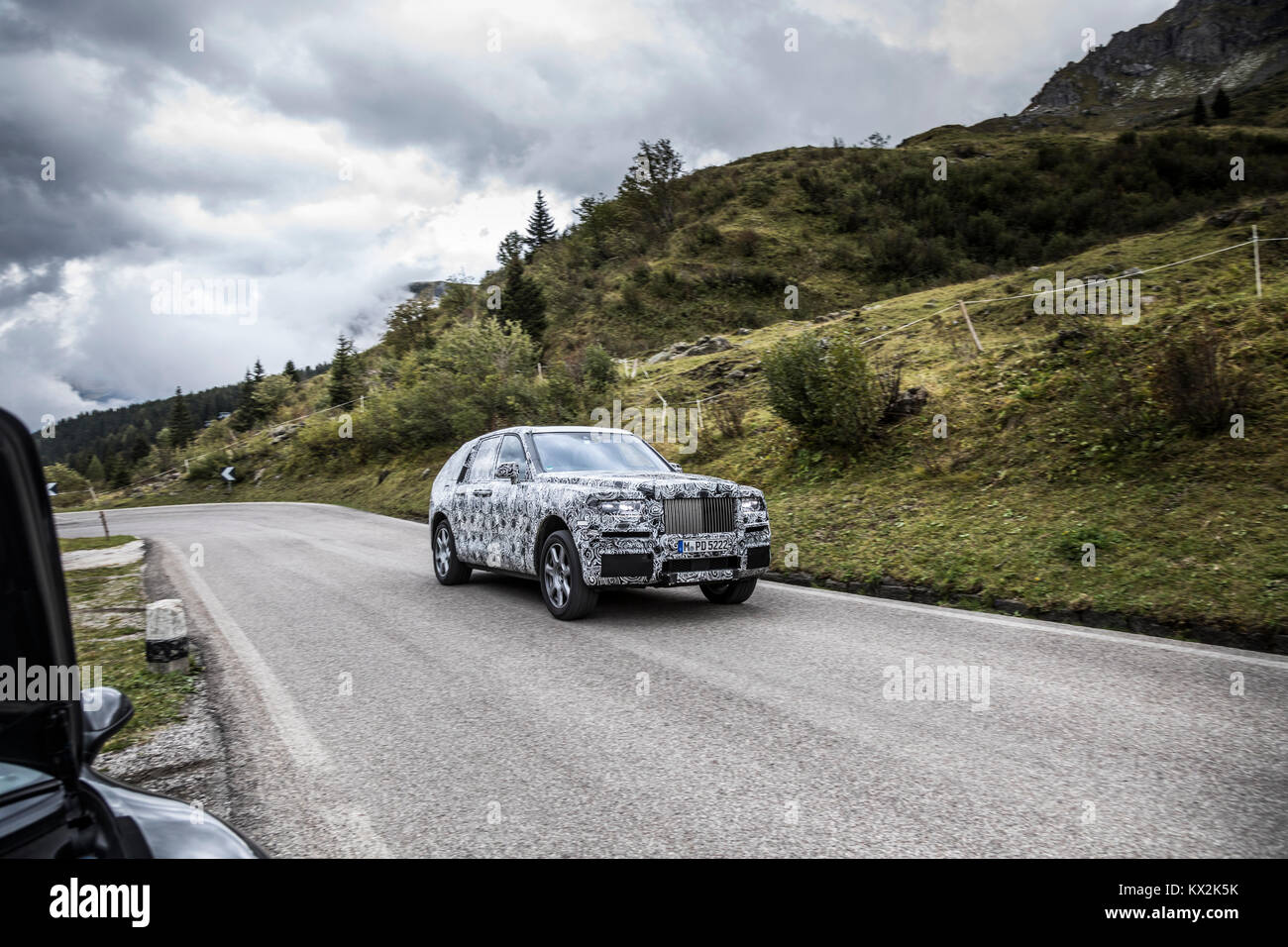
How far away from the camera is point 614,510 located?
24.8 feet

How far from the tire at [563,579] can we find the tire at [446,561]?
2.33 m

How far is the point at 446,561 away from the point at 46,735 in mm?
9211

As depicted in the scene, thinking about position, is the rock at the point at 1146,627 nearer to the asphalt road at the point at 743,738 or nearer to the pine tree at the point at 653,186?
the asphalt road at the point at 743,738

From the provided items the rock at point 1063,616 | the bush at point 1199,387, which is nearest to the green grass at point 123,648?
the rock at point 1063,616

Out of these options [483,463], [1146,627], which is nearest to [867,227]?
[483,463]

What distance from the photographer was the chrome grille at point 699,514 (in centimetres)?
773

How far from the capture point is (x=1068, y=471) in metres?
10.2

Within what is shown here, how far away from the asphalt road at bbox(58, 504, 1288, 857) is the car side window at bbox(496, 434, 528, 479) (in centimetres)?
175

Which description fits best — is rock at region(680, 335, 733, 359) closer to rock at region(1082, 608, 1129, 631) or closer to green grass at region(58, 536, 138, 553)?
green grass at region(58, 536, 138, 553)

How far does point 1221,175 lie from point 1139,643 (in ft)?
137

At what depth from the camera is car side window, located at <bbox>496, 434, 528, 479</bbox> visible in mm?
9102

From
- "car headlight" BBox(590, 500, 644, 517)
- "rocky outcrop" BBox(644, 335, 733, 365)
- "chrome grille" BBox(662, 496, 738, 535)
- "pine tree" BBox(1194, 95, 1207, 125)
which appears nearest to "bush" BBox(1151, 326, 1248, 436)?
"chrome grille" BBox(662, 496, 738, 535)

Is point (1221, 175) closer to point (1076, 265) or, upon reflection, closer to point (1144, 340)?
point (1076, 265)
